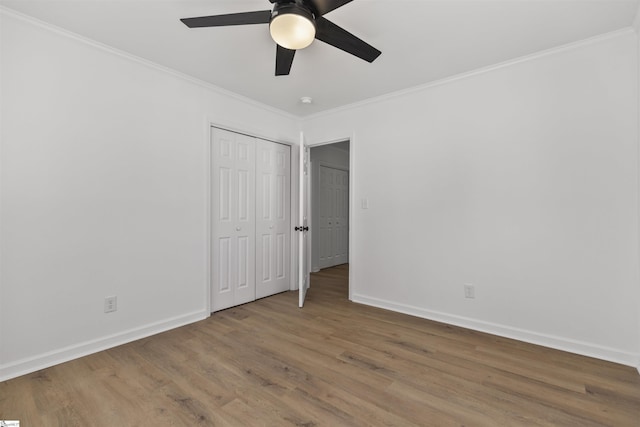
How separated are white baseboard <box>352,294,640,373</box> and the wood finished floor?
0.31 ft

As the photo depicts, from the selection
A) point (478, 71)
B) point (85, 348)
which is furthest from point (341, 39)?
point (85, 348)

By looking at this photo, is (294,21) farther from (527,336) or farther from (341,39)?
(527,336)

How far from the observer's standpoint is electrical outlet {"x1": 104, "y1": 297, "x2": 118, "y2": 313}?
2474 mm

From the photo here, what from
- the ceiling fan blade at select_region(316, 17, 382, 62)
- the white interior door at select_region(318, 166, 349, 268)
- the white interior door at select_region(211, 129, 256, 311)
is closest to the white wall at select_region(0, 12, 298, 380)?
the white interior door at select_region(211, 129, 256, 311)

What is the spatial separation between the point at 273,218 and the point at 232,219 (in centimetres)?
65

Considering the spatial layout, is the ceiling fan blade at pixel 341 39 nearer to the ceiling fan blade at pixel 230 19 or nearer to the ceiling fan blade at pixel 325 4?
the ceiling fan blade at pixel 325 4

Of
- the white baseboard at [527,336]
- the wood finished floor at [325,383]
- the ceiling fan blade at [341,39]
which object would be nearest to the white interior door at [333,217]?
the white baseboard at [527,336]

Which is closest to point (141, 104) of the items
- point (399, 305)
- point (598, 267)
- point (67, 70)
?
point (67, 70)

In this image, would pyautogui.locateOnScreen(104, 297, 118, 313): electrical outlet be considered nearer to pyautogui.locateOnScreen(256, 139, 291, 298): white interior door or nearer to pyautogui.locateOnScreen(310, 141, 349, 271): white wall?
pyautogui.locateOnScreen(256, 139, 291, 298): white interior door

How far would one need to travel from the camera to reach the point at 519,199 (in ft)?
8.72

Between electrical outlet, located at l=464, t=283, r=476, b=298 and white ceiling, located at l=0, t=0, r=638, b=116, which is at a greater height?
white ceiling, located at l=0, t=0, r=638, b=116

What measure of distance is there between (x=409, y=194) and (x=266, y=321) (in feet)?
6.81

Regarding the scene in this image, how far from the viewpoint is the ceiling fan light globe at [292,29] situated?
1.55 meters

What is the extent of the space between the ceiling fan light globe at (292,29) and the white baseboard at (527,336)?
9.29ft
